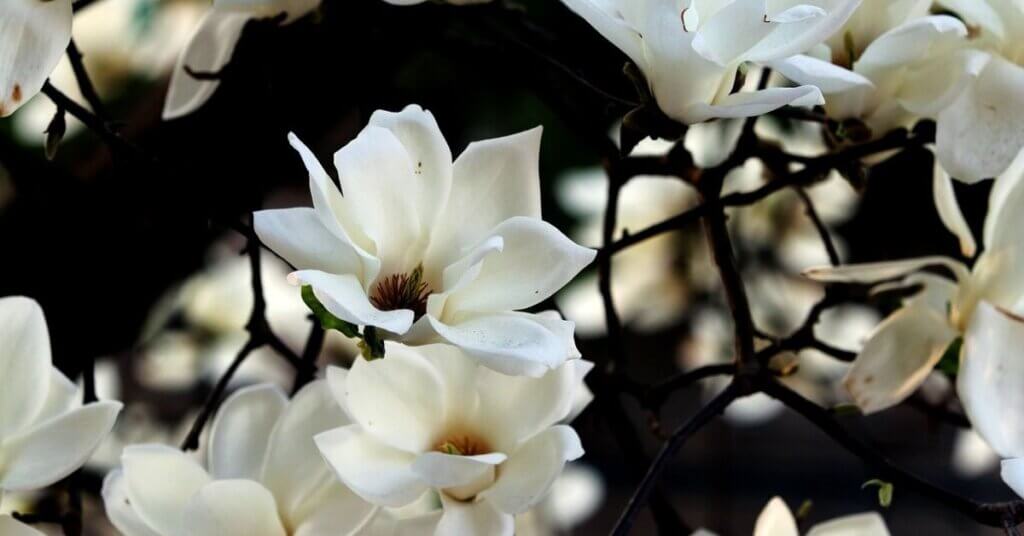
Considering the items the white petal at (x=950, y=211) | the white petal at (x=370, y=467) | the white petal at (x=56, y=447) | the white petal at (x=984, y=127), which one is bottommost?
the white petal at (x=950, y=211)

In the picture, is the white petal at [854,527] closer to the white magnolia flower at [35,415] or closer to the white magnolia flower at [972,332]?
the white magnolia flower at [972,332]

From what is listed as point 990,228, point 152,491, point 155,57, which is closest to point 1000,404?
point 990,228

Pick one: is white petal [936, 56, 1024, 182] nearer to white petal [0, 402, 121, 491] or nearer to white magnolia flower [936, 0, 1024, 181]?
white magnolia flower [936, 0, 1024, 181]

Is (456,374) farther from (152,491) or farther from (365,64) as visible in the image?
(365,64)

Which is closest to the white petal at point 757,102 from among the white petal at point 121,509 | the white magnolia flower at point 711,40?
the white magnolia flower at point 711,40

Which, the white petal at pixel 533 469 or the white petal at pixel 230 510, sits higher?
the white petal at pixel 533 469

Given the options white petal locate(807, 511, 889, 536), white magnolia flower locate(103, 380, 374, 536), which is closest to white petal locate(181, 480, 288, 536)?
white magnolia flower locate(103, 380, 374, 536)
